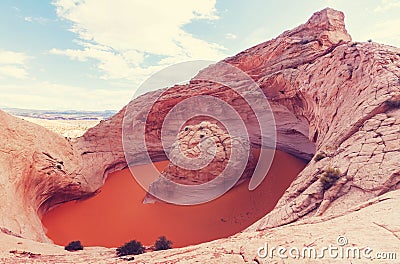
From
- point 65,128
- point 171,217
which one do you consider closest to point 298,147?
point 171,217

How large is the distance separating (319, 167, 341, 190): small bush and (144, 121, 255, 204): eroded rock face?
7.60 metres

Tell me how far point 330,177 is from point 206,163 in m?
8.22

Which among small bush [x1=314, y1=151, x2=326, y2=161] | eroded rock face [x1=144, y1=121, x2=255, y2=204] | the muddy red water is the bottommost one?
the muddy red water

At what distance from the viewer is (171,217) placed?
14.0 metres

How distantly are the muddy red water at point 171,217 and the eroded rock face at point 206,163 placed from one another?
2.56 ft

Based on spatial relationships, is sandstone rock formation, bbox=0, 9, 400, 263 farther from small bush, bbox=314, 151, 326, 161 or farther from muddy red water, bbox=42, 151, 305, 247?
muddy red water, bbox=42, 151, 305, 247

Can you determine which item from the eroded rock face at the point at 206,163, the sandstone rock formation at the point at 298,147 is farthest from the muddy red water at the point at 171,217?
the sandstone rock formation at the point at 298,147

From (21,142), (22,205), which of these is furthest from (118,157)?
(22,205)

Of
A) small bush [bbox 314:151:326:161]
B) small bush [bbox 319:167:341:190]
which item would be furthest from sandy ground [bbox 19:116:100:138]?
small bush [bbox 319:167:341:190]

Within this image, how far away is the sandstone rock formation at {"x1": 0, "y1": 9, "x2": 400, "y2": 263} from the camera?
4.72 m

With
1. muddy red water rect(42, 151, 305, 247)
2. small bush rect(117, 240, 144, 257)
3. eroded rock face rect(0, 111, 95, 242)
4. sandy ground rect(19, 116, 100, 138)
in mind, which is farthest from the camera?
sandy ground rect(19, 116, 100, 138)

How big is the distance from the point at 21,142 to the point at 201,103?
12.2 m

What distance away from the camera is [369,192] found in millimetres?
5734

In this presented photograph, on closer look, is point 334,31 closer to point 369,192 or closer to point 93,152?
point 369,192
